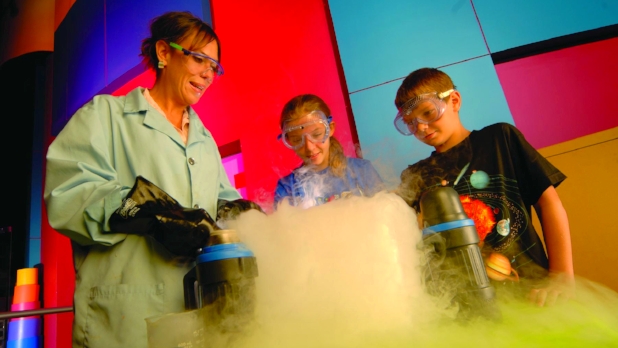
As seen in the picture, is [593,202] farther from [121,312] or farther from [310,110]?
[121,312]

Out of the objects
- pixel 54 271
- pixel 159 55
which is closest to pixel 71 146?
pixel 159 55

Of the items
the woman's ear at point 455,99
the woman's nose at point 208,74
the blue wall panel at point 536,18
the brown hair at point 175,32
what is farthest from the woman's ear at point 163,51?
the blue wall panel at point 536,18

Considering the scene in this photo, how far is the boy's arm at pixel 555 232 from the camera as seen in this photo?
4.47 feet

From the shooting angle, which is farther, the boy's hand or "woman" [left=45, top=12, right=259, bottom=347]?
"woman" [left=45, top=12, right=259, bottom=347]

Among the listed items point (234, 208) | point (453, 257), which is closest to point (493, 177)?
point (453, 257)

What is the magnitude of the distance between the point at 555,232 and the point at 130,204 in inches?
61.3

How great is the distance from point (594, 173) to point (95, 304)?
2.22 m

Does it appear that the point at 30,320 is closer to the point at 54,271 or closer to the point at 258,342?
the point at 54,271

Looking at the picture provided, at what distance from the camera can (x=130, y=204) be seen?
2.95ft

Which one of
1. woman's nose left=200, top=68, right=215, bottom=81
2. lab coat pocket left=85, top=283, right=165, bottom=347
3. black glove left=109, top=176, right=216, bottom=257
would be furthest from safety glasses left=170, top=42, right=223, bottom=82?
lab coat pocket left=85, top=283, right=165, bottom=347

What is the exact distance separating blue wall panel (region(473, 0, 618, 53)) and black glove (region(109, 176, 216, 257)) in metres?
2.08

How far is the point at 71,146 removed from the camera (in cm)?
105

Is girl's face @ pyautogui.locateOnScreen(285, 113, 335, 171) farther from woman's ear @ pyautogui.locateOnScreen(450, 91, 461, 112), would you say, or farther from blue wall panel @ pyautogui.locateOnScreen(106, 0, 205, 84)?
blue wall panel @ pyautogui.locateOnScreen(106, 0, 205, 84)

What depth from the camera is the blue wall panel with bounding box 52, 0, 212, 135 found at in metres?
2.83
